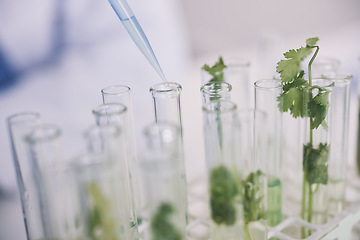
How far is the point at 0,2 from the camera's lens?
3.93 feet

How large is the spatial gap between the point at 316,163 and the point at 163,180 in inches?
12.7

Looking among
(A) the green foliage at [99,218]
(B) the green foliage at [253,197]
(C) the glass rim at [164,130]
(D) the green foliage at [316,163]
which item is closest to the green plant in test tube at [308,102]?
(D) the green foliage at [316,163]

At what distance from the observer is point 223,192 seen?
602 millimetres

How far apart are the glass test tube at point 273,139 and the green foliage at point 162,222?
0.76 ft

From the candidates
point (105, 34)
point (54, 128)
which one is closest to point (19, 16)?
point (105, 34)

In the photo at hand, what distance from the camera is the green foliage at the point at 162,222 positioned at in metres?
0.57

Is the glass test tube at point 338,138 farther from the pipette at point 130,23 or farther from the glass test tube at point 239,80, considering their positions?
the pipette at point 130,23

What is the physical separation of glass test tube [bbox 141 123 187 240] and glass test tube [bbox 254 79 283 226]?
214mm

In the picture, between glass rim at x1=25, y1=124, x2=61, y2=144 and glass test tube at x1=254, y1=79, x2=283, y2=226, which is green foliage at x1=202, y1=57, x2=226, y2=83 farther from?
glass rim at x1=25, y1=124, x2=61, y2=144

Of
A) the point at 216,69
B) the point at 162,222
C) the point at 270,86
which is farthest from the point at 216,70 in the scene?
the point at 162,222

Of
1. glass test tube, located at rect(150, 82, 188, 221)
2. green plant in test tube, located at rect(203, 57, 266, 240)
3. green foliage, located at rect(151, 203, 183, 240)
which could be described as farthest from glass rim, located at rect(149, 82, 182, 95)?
green foliage, located at rect(151, 203, 183, 240)

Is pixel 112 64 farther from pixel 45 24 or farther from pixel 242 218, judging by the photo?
pixel 242 218

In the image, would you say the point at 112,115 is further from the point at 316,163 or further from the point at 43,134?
the point at 316,163

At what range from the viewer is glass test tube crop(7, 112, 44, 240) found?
605mm
